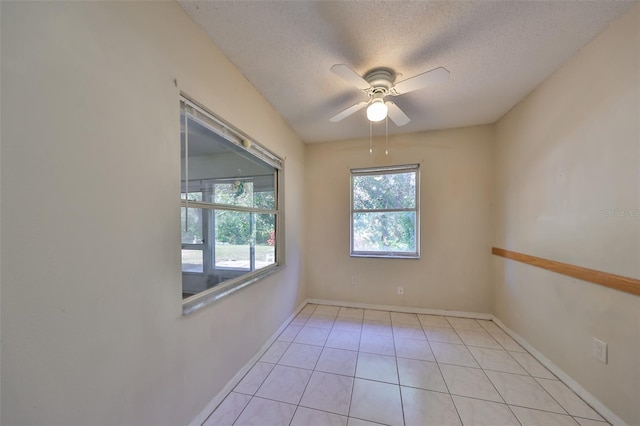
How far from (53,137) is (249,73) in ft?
4.61

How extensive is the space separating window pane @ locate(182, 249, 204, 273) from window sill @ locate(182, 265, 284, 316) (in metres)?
0.20

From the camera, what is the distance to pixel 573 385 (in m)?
1.63

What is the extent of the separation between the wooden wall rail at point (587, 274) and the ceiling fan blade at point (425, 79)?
159 centimetres

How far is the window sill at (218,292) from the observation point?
1.34m

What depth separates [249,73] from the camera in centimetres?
181

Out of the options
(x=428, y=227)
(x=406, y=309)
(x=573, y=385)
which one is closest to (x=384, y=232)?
(x=428, y=227)

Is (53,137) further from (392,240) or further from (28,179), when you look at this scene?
(392,240)

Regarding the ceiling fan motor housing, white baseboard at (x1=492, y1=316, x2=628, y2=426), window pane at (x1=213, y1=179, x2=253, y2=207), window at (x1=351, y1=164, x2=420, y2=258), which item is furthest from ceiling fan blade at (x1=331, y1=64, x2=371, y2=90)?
white baseboard at (x1=492, y1=316, x2=628, y2=426)

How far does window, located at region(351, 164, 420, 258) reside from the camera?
A: 3061 mm

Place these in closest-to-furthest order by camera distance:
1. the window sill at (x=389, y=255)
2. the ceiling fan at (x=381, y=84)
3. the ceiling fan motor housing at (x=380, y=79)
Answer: the ceiling fan at (x=381, y=84) → the ceiling fan motor housing at (x=380, y=79) → the window sill at (x=389, y=255)

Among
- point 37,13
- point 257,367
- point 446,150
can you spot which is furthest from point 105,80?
point 446,150

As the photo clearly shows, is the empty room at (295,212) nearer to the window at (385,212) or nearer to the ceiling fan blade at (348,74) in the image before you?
the ceiling fan blade at (348,74)

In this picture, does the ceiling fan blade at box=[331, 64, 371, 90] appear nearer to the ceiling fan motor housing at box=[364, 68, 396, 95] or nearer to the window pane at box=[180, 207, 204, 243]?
the ceiling fan motor housing at box=[364, 68, 396, 95]

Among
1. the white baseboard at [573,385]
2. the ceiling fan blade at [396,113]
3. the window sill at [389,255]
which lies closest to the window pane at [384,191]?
the window sill at [389,255]
